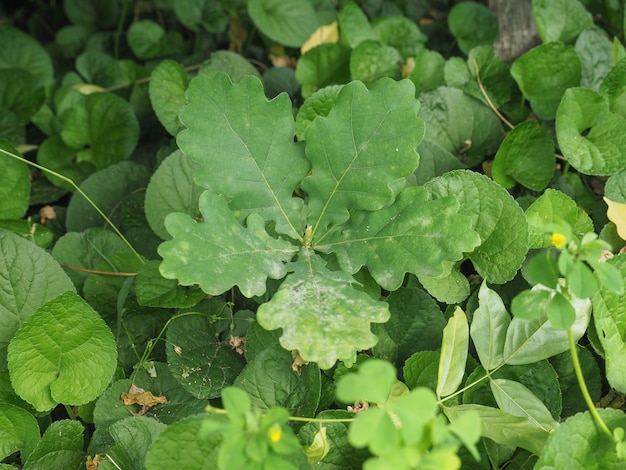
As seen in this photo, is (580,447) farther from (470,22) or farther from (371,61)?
(470,22)

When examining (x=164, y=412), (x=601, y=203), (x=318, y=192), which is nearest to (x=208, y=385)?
(x=164, y=412)

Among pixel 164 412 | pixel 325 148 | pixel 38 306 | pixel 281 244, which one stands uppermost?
pixel 325 148

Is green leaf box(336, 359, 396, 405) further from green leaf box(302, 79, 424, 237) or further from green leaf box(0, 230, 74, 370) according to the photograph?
green leaf box(0, 230, 74, 370)

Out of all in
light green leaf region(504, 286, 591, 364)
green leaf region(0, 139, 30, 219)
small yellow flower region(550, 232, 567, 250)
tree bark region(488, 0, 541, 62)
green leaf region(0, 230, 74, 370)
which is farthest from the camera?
tree bark region(488, 0, 541, 62)

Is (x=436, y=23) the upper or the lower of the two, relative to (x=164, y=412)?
upper

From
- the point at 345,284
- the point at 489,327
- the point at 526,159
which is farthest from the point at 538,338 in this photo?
the point at 526,159

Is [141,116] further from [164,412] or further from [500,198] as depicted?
[500,198]

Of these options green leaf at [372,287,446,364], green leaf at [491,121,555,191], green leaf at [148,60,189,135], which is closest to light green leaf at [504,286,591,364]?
green leaf at [372,287,446,364]

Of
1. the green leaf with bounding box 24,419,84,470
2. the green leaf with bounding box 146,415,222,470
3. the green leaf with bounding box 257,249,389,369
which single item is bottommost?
the green leaf with bounding box 24,419,84,470
